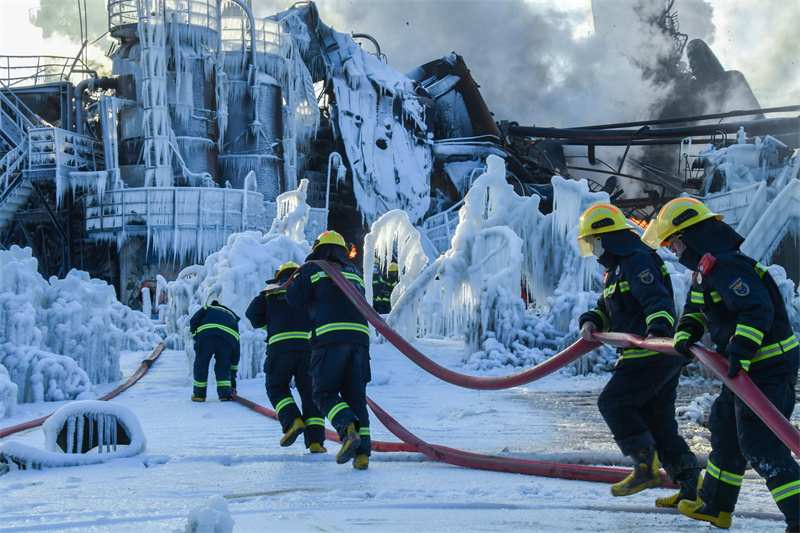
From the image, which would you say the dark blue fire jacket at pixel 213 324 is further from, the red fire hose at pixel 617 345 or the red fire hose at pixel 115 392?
the red fire hose at pixel 617 345

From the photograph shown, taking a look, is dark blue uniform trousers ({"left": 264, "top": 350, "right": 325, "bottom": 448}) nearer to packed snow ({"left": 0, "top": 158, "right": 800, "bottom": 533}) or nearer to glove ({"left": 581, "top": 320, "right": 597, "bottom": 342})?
packed snow ({"left": 0, "top": 158, "right": 800, "bottom": 533})

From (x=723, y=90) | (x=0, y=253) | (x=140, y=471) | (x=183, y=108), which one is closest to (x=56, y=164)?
(x=183, y=108)

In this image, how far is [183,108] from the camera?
30172 millimetres

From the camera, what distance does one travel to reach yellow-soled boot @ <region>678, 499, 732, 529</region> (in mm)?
3578

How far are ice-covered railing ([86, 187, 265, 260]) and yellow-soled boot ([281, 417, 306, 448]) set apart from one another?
23478 millimetres

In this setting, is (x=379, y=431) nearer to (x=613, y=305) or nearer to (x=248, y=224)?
(x=613, y=305)

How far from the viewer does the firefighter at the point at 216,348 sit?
1001cm

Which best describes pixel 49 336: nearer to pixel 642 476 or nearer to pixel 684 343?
pixel 642 476

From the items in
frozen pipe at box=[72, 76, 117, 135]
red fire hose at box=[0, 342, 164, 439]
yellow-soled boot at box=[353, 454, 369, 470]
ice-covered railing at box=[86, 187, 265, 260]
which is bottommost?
red fire hose at box=[0, 342, 164, 439]

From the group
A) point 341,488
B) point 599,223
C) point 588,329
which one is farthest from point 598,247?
point 341,488

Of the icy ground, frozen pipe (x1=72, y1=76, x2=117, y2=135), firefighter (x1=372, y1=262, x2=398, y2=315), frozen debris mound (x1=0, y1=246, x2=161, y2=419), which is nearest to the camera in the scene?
the icy ground

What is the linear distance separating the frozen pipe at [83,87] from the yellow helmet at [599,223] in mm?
30247

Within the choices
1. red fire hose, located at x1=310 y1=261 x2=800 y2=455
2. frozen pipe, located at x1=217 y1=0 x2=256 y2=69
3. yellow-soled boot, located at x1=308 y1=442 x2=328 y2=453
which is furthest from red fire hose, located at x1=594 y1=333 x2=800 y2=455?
frozen pipe, located at x1=217 y1=0 x2=256 y2=69

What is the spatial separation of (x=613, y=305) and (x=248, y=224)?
85.6ft
